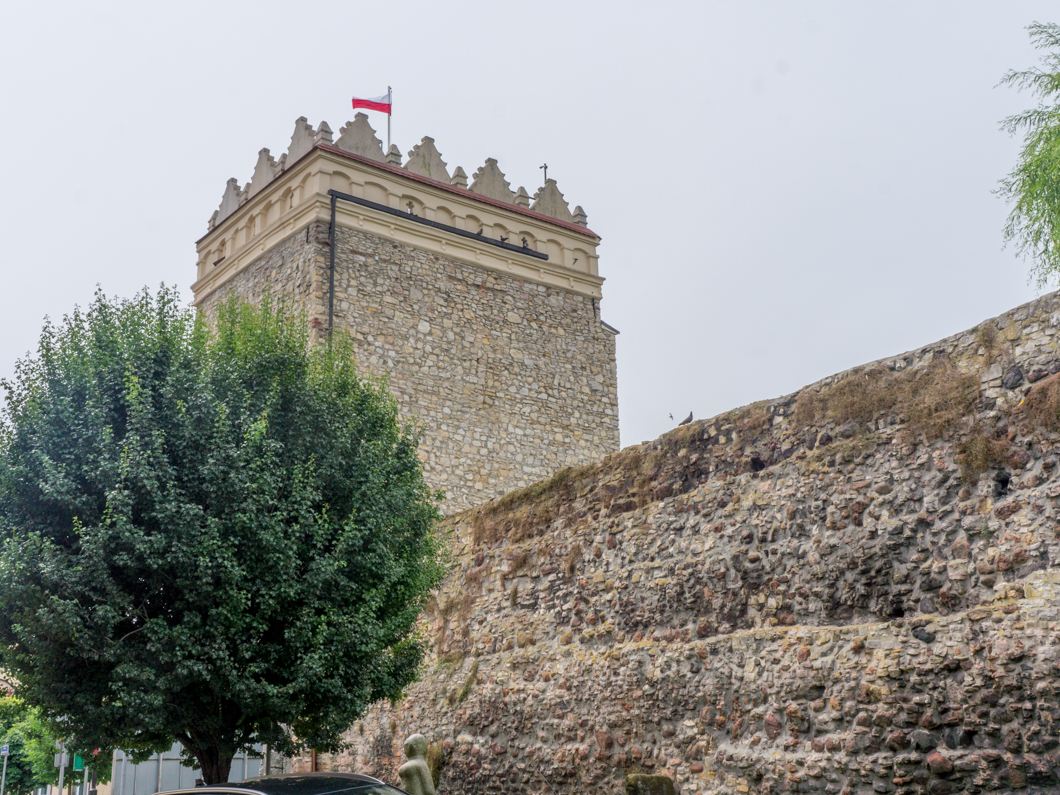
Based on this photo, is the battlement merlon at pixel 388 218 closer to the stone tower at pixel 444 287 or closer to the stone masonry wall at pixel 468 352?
the stone tower at pixel 444 287

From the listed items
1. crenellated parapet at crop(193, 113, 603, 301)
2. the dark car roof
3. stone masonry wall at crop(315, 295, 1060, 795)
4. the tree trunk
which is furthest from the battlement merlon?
the dark car roof

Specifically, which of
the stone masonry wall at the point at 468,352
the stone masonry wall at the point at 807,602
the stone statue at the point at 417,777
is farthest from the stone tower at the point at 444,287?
the stone statue at the point at 417,777

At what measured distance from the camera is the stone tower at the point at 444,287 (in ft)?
59.6

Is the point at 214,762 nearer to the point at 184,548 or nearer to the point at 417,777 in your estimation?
the point at 417,777

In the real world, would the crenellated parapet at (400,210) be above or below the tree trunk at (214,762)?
above

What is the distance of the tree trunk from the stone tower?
25.9 feet

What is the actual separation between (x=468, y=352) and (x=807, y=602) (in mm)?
11355

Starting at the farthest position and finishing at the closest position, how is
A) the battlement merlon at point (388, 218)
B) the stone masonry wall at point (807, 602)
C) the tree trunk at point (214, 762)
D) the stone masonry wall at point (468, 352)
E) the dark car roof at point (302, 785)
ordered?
the battlement merlon at point (388, 218)
the stone masonry wall at point (468, 352)
the tree trunk at point (214, 762)
the stone masonry wall at point (807, 602)
the dark car roof at point (302, 785)

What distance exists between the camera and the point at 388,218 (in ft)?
62.3

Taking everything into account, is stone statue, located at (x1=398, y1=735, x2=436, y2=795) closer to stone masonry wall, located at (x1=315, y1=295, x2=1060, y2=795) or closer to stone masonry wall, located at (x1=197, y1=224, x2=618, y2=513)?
stone masonry wall, located at (x1=315, y1=295, x2=1060, y2=795)

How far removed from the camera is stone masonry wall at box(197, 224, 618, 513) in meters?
18.0

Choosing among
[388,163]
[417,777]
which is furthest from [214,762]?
[388,163]

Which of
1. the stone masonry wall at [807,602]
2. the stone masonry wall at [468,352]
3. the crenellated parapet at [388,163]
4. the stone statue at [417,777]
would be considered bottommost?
the stone statue at [417,777]

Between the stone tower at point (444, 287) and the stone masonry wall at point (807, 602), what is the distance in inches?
243
